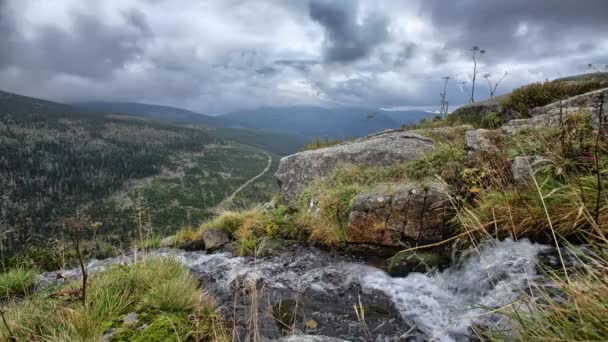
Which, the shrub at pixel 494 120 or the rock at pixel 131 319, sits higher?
the shrub at pixel 494 120

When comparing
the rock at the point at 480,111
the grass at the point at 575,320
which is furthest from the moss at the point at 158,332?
the rock at the point at 480,111

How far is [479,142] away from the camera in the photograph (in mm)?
7691

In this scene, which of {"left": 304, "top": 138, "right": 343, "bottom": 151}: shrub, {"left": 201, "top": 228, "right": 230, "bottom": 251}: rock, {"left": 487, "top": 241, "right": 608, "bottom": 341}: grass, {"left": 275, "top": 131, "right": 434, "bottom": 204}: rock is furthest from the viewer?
{"left": 304, "top": 138, "right": 343, "bottom": 151}: shrub

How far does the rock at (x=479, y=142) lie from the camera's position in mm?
6973

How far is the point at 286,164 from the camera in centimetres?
1294

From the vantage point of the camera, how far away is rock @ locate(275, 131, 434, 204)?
11.1m

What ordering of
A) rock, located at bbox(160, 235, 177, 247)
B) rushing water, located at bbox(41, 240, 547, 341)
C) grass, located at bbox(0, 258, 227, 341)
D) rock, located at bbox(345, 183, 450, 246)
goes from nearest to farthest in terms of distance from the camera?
grass, located at bbox(0, 258, 227, 341)
rushing water, located at bbox(41, 240, 547, 341)
rock, located at bbox(345, 183, 450, 246)
rock, located at bbox(160, 235, 177, 247)

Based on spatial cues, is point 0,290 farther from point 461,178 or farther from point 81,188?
point 81,188

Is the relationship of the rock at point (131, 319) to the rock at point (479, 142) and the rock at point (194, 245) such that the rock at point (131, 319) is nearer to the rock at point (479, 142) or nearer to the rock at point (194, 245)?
the rock at point (194, 245)

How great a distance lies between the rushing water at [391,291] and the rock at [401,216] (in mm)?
781

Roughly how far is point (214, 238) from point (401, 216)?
5652 millimetres

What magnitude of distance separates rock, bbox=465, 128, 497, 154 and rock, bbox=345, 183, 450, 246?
1.42 meters

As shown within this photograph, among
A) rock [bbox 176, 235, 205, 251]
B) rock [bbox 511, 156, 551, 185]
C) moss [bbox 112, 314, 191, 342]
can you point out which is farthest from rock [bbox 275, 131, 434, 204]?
moss [bbox 112, 314, 191, 342]

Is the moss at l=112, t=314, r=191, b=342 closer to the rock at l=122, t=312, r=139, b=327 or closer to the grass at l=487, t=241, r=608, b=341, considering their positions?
the rock at l=122, t=312, r=139, b=327
